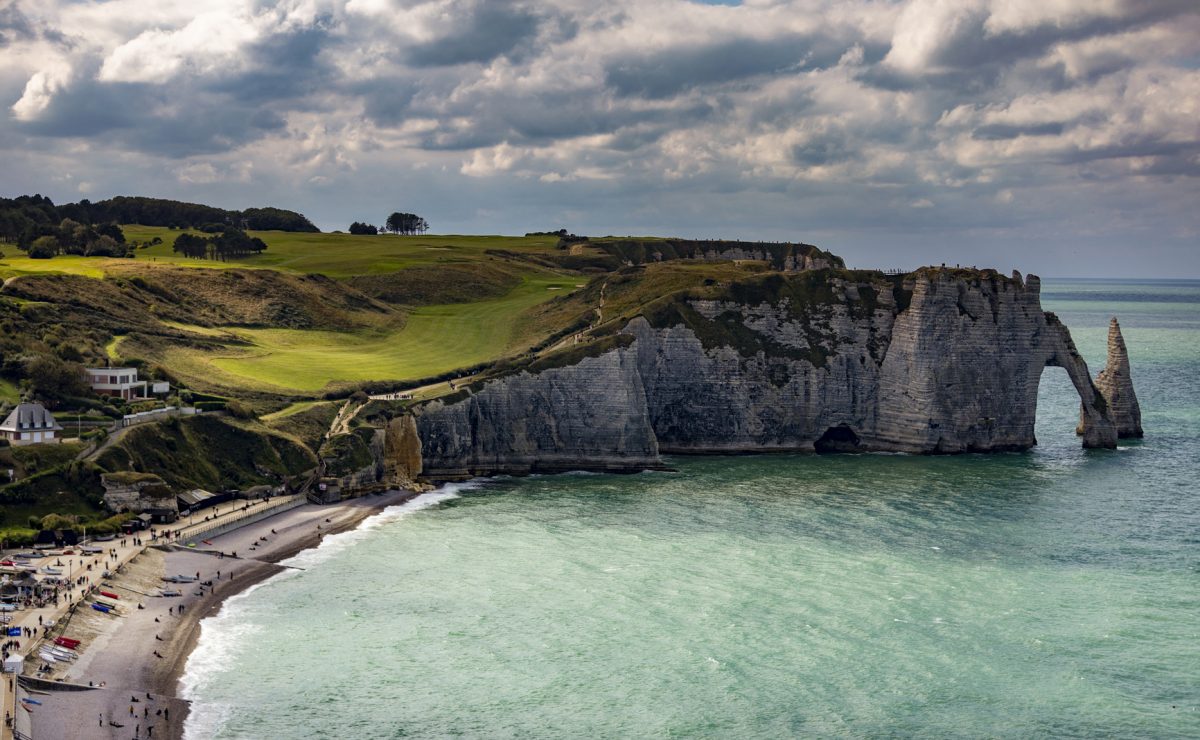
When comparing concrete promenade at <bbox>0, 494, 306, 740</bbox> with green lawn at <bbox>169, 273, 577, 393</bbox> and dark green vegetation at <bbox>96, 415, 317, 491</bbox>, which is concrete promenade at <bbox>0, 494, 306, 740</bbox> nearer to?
dark green vegetation at <bbox>96, 415, 317, 491</bbox>

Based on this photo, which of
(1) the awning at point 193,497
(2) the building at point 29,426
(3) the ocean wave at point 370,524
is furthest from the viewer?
(1) the awning at point 193,497

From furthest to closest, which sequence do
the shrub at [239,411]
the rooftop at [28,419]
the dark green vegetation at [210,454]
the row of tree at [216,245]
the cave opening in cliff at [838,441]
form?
the row of tree at [216,245] < the cave opening in cliff at [838,441] < the shrub at [239,411] < the dark green vegetation at [210,454] < the rooftop at [28,419]

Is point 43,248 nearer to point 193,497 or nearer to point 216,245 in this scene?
point 216,245

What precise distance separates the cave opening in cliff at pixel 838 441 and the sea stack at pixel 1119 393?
27411 mm

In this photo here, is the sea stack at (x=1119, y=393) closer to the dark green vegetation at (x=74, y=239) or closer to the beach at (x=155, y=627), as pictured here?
the beach at (x=155, y=627)

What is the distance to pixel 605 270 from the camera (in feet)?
629

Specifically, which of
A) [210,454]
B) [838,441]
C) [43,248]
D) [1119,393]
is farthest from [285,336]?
[1119,393]

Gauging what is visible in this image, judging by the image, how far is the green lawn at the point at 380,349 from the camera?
121312 millimetres

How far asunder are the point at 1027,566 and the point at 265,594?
159ft

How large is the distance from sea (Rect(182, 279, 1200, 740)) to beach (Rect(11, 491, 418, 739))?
1614mm

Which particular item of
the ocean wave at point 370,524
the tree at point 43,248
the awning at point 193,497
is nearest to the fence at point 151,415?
the awning at point 193,497

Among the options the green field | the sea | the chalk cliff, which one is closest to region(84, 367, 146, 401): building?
the green field

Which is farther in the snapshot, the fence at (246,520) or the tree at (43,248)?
the tree at (43,248)

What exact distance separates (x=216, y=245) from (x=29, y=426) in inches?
3943
